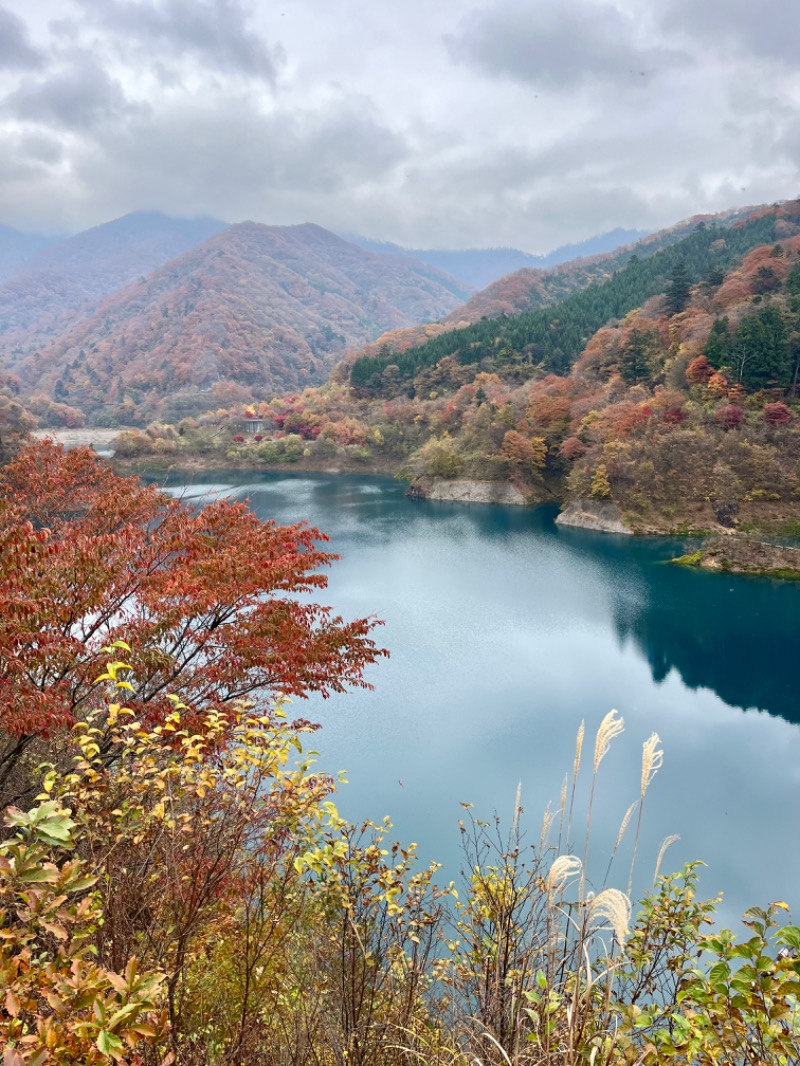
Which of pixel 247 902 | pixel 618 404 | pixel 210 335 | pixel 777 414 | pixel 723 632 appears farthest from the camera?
pixel 210 335

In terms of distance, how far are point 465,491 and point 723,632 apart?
21.7 meters

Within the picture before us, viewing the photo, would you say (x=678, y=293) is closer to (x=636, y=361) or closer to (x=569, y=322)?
(x=636, y=361)

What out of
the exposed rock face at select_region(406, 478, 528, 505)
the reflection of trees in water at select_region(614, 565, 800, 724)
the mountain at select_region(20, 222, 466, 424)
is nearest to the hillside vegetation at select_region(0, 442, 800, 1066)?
the reflection of trees in water at select_region(614, 565, 800, 724)

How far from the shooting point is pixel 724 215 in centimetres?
8488

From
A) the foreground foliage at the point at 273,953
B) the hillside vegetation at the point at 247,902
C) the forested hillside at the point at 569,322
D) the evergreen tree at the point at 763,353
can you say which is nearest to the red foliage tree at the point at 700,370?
the evergreen tree at the point at 763,353

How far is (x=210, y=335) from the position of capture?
96.6 m

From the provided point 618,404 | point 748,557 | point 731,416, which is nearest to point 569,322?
point 618,404

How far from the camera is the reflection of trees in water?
1458 cm

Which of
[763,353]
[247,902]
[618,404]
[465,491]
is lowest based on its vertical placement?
[465,491]

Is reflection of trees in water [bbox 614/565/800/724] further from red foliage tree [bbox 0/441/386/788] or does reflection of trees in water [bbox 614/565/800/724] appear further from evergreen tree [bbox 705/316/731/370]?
evergreen tree [bbox 705/316/731/370]

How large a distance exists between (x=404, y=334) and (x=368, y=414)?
2636 cm

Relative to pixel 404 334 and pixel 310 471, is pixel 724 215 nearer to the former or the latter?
pixel 404 334

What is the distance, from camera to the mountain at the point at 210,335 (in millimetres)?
84438

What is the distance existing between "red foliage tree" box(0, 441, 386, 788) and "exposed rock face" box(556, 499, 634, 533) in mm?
25036
